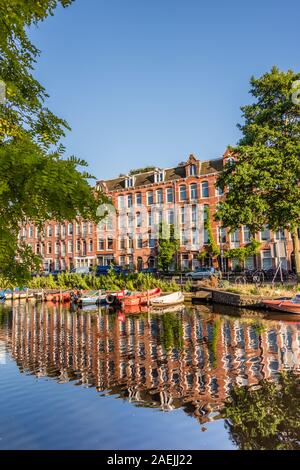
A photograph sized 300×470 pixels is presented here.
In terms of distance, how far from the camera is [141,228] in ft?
204

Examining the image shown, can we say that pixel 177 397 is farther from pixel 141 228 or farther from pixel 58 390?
pixel 141 228

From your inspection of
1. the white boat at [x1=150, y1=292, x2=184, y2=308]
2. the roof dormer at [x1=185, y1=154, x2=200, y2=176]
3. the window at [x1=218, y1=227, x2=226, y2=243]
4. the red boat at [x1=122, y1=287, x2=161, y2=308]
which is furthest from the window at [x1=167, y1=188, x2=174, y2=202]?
the white boat at [x1=150, y1=292, x2=184, y2=308]

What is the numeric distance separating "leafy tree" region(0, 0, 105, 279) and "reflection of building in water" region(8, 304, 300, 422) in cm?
789

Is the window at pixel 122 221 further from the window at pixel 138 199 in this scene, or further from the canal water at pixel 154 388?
the canal water at pixel 154 388

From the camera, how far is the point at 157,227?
→ 59.9 metres

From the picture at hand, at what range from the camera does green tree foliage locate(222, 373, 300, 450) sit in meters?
8.64

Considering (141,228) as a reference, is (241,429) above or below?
below

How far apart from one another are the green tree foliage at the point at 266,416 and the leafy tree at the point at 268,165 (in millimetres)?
19928

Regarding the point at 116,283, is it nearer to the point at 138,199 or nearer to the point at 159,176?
the point at 138,199

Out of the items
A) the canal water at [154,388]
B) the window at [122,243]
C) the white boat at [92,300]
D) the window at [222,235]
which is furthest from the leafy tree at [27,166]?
the window at [122,243]

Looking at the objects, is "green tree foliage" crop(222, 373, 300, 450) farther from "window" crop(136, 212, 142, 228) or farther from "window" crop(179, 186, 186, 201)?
"window" crop(136, 212, 142, 228)

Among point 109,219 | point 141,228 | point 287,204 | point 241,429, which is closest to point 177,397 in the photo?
point 241,429
